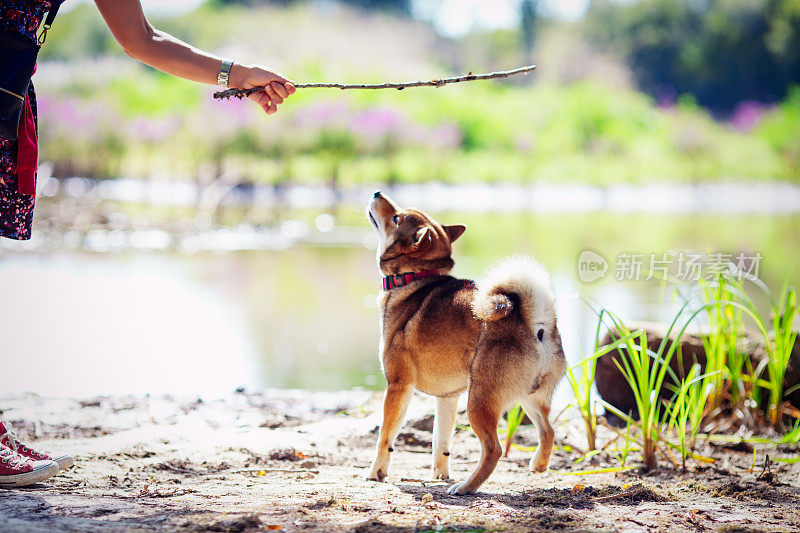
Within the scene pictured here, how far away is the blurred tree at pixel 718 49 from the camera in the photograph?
24.3 m

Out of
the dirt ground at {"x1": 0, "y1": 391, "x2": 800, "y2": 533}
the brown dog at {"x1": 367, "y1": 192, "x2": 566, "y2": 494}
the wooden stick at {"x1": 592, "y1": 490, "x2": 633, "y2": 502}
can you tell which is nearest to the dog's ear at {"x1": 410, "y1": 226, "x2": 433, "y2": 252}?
the brown dog at {"x1": 367, "y1": 192, "x2": 566, "y2": 494}

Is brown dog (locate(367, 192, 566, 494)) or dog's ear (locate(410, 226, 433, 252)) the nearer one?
brown dog (locate(367, 192, 566, 494))

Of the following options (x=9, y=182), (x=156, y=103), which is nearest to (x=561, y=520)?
(x=9, y=182)

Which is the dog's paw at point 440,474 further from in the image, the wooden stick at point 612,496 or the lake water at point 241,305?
the lake water at point 241,305

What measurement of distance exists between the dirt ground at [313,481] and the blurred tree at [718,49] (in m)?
23.4

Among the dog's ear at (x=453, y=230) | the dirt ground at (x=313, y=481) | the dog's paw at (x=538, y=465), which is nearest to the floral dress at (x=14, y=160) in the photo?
the dirt ground at (x=313, y=481)

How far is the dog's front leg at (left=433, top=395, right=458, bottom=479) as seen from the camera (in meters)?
2.81

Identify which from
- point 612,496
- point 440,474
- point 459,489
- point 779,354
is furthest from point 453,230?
point 779,354

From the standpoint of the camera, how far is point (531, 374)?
8.36 feet

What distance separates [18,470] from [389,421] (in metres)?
1.11

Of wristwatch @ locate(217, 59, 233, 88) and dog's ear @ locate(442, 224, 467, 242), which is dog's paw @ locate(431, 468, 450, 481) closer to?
dog's ear @ locate(442, 224, 467, 242)

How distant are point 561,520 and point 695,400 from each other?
1213 mm

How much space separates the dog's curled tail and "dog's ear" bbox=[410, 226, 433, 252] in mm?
369

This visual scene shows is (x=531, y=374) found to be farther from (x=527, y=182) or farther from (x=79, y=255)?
(x=527, y=182)
